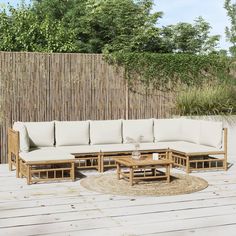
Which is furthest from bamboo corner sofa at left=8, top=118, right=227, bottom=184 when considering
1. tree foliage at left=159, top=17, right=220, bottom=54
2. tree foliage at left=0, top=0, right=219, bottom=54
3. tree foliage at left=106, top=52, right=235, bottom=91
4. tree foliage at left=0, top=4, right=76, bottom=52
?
tree foliage at left=159, top=17, right=220, bottom=54

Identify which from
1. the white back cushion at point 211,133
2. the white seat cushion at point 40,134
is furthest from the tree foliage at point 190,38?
the white seat cushion at point 40,134

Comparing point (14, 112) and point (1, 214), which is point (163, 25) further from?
point (1, 214)

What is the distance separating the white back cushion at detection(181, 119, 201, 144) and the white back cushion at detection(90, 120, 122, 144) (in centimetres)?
128

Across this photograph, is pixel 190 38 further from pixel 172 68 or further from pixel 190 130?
pixel 190 130

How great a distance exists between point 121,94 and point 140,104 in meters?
0.49

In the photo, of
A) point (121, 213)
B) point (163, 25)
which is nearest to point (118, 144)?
point (121, 213)

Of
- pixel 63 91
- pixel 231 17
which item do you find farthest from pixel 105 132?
pixel 231 17

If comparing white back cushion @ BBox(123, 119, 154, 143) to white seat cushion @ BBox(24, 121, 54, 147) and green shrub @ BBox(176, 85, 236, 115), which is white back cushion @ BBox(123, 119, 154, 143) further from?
white seat cushion @ BBox(24, 121, 54, 147)

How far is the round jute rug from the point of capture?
5871 millimetres

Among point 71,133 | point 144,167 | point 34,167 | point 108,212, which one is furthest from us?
point 71,133

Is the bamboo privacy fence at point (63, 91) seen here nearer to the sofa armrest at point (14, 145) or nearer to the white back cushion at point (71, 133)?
the sofa armrest at point (14, 145)

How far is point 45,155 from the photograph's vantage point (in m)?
6.79

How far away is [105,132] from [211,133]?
6.19 ft

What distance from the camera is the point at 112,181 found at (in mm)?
6602
